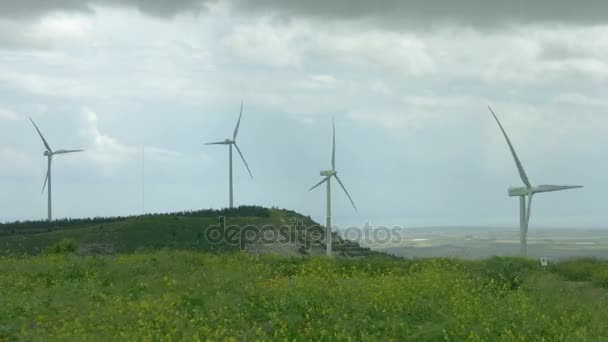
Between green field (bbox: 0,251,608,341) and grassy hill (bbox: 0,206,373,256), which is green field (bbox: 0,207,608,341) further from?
grassy hill (bbox: 0,206,373,256)

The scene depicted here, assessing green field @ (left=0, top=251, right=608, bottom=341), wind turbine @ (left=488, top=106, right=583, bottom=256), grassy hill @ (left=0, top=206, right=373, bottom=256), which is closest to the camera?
green field @ (left=0, top=251, right=608, bottom=341)

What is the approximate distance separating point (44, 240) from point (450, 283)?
2595 inches

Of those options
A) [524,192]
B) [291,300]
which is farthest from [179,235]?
[291,300]

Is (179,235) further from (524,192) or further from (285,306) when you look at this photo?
(285,306)

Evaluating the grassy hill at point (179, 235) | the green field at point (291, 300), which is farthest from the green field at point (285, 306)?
the grassy hill at point (179, 235)

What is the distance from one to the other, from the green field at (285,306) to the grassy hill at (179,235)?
4461 cm

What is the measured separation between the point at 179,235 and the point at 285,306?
7094 centimetres

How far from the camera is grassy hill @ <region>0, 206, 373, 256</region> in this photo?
84625 millimetres

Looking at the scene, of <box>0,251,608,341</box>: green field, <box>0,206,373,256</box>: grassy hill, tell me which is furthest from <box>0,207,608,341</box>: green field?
<box>0,206,373,256</box>: grassy hill

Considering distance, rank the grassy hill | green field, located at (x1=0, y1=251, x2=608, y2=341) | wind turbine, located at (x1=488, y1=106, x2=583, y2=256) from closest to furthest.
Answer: green field, located at (x1=0, y1=251, x2=608, y2=341)
wind turbine, located at (x1=488, y1=106, x2=583, y2=256)
the grassy hill

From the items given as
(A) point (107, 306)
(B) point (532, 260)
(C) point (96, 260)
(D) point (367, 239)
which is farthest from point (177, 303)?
Answer: (D) point (367, 239)

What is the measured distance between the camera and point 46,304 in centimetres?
2492

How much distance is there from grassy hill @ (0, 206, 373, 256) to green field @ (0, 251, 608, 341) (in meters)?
44.6

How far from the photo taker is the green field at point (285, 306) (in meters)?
19.9
